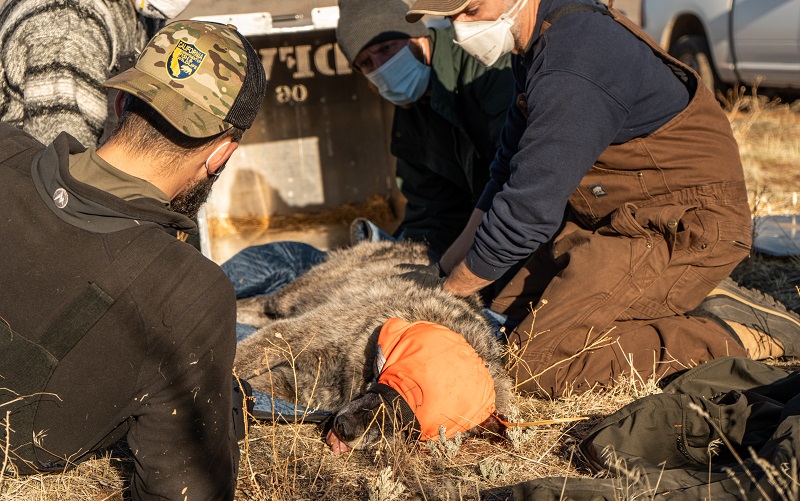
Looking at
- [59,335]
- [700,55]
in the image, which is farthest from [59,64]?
[700,55]

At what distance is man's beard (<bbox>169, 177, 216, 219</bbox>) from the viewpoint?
2.67m

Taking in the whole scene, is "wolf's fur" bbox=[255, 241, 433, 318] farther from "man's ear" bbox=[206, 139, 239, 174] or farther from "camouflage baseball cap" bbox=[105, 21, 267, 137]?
"camouflage baseball cap" bbox=[105, 21, 267, 137]

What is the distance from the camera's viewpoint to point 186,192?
2668 mm

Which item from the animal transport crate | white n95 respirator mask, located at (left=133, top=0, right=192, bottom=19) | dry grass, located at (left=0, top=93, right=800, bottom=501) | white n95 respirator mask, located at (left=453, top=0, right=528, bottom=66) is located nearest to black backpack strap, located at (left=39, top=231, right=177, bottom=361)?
dry grass, located at (left=0, top=93, right=800, bottom=501)

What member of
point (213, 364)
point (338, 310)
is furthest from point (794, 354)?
point (213, 364)

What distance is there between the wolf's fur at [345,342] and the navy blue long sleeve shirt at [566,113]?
16.9 inches

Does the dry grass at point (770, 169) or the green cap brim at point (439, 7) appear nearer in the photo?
the green cap brim at point (439, 7)

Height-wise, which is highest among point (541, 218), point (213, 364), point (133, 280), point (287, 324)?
point (133, 280)

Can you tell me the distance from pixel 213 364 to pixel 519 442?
1.48 m

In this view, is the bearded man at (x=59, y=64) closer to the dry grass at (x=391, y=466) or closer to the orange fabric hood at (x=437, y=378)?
the dry grass at (x=391, y=466)

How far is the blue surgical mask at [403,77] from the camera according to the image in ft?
17.7

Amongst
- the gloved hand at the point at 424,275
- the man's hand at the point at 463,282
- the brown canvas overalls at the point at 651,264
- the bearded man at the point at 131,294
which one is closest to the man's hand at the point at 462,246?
the gloved hand at the point at 424,275

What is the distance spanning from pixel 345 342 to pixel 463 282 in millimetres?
658

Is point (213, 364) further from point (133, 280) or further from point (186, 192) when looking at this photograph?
point (186, 192)
